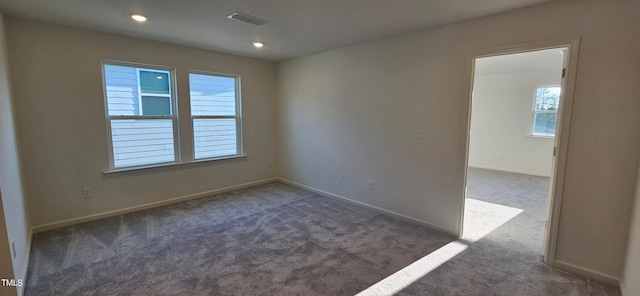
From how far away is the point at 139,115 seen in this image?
145 inches

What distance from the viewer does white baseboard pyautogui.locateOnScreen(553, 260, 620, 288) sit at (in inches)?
85.7

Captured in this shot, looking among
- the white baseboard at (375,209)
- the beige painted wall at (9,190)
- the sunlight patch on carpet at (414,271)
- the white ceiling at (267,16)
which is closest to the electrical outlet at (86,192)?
the beige painted wall at (9,190)

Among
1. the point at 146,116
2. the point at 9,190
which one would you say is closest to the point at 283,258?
the point at 9,190

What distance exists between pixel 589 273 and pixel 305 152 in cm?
370

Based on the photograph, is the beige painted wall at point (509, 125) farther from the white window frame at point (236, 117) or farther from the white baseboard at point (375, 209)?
the white window frame at point (236, 117)

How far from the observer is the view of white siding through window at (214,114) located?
170 inches

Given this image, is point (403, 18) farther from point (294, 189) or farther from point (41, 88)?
point (41, 88)

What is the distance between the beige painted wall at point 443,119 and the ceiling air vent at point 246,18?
1455 millimetres

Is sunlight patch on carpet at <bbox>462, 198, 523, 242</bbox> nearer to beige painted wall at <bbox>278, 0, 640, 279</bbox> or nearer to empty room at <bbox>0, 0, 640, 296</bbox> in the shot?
empty room at <bbox>0, 0, 640, 296</bbox>

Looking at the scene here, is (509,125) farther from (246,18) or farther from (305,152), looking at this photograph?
(246,18)

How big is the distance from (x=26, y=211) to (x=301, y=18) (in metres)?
3.44

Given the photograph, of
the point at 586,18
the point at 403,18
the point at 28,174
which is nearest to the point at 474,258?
the point at 586,18

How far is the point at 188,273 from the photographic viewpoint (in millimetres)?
2318

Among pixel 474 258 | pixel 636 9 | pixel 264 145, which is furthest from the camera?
pixel 264 145
